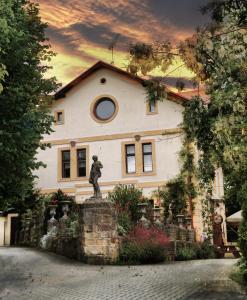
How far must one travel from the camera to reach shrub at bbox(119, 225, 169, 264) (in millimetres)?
15922

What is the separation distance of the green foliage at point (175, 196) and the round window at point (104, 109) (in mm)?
6177

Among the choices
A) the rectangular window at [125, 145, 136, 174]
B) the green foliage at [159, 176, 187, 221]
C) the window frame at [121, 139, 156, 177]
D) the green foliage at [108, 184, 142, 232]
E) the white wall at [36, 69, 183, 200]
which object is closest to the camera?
the green foliage at [108, 184, 142, 232]

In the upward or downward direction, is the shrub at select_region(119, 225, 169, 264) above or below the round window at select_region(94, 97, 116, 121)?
below

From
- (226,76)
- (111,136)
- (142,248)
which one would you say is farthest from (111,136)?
(226,76)

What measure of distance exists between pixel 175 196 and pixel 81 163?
22.4 feet

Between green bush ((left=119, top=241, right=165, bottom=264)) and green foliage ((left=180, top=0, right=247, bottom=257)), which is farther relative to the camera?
green bush ((left=119, top=241, right=165, bottom=264))

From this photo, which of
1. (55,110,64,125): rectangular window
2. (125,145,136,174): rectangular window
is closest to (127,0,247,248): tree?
(125,145,136,174): rectangular window

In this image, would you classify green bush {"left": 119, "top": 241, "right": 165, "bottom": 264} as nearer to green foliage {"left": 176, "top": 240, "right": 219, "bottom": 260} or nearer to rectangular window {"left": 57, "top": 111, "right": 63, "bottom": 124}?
green foliage {"left": 176, "top": 240, "right": 219, "bottom": 260}

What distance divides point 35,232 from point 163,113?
11.5 m

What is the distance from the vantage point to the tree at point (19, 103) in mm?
12570

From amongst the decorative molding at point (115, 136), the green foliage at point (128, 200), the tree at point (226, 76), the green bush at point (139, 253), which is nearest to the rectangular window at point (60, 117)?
the decorative molding at point (115, 136)

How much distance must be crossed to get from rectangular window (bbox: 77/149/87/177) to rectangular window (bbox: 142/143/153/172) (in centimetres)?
385

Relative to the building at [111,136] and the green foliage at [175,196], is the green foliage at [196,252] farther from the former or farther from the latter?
the building at [111,136]

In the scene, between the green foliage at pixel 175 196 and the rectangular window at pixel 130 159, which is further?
the rectangular window at pixel 130 159
